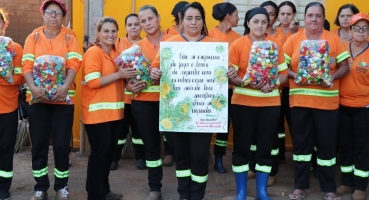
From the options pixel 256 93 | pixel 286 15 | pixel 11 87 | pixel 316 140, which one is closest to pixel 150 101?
pixel 256 93

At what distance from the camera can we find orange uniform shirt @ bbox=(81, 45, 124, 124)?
533 cm

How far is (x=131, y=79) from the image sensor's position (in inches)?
215

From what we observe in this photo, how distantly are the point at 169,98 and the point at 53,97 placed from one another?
3.91 feet

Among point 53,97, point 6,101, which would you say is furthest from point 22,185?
point 53,97

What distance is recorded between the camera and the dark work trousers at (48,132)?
5.50 metres

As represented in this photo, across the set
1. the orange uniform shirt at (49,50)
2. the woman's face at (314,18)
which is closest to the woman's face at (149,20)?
the orange uniform shirt at (49,50)

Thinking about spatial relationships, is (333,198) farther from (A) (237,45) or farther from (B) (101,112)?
(B) (101,112)

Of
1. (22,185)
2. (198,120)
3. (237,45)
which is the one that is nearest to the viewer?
(198,120)

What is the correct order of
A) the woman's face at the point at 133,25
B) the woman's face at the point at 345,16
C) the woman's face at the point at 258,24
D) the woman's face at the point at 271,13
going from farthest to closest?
the woman's face at the point at 133,25 < the woman's face at the point at 271,13 < the woman's face at the point at 345,16 < the woman's face at the point at 258,24

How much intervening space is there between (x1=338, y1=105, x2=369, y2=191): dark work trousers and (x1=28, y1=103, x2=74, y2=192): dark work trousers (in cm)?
311

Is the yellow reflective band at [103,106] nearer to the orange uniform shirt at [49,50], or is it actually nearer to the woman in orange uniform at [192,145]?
the orange uniform shirt at [49,50]

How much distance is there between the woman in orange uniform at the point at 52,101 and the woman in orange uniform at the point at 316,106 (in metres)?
2.41

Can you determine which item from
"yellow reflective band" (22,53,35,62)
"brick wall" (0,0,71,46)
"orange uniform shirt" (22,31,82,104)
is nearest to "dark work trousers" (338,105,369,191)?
"orange uniform shirt" (22,31,82,104)

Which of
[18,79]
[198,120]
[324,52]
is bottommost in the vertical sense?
[198,120]
